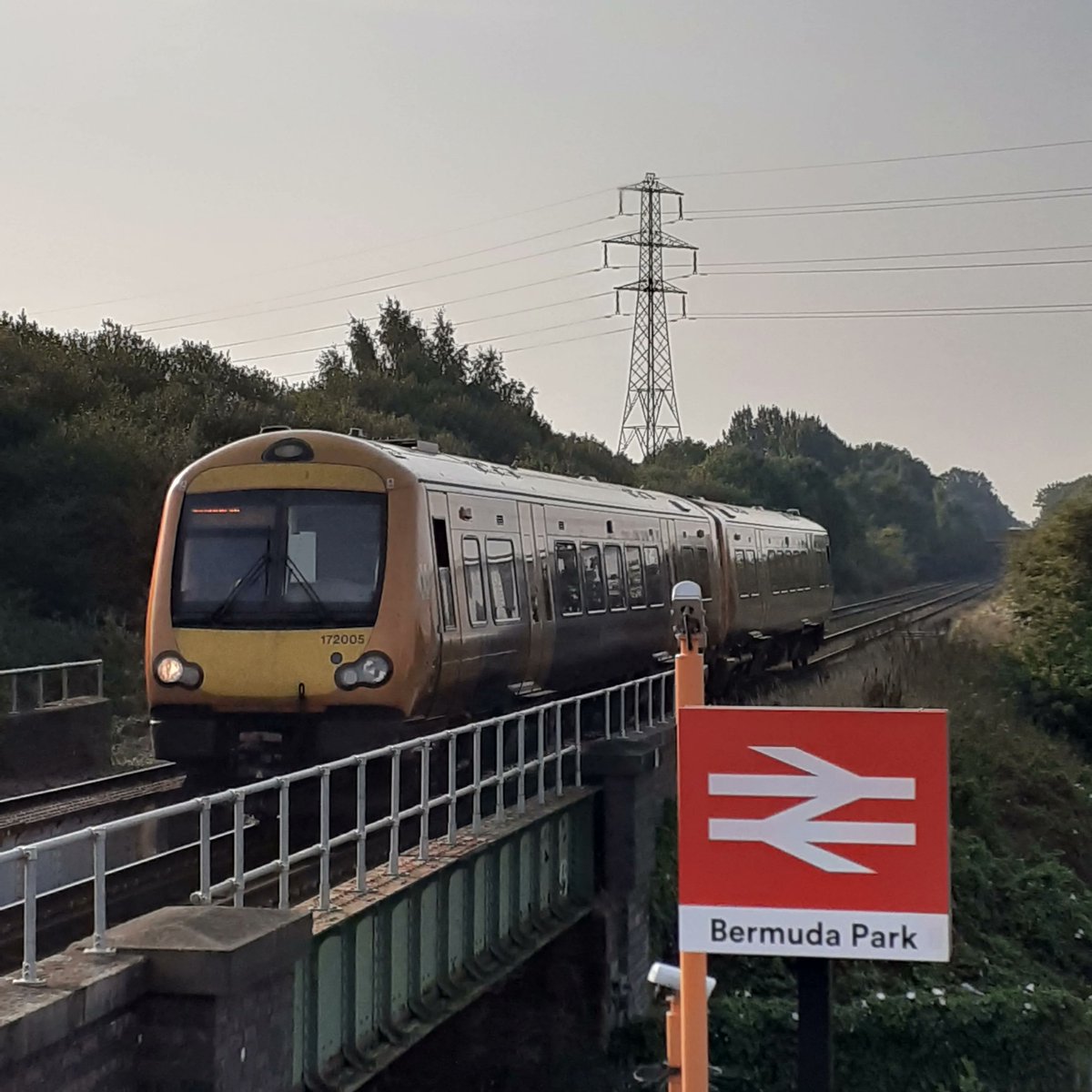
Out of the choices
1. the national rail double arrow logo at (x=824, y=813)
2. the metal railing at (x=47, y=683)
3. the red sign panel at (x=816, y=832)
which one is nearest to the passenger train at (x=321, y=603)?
the metal railing at (x=47, y=683)

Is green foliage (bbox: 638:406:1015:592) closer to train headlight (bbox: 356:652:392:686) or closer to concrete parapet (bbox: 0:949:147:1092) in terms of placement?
train headlight (bbox: 356:652:392:686)

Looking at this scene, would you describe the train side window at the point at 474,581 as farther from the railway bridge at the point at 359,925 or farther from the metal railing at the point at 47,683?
the metal railing at the point at 47,683

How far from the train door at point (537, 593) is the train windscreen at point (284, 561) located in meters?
3.13

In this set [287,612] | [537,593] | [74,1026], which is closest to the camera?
[74,1026]

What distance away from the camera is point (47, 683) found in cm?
2356

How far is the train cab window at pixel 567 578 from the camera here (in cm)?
1800

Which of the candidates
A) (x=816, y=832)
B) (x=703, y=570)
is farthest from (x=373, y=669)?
(x=703, y=570)

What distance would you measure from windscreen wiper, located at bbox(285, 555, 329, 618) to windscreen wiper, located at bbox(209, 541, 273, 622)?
0.18m

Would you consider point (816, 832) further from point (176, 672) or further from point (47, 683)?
point (47, 683)

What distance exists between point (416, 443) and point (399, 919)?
633cm

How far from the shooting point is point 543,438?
216 feet

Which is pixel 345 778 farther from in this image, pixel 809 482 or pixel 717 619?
pixel 809 482

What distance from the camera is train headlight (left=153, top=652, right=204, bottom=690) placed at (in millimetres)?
14078

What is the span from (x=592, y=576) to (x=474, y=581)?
406cm
